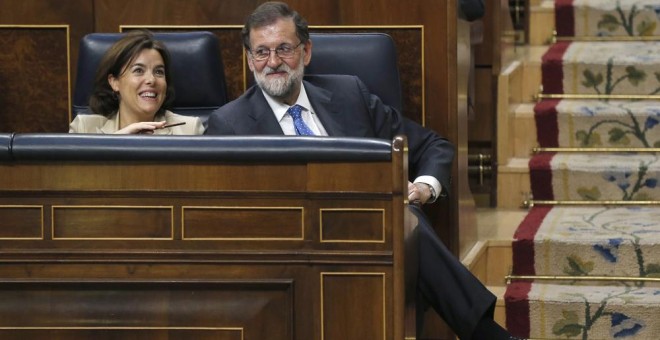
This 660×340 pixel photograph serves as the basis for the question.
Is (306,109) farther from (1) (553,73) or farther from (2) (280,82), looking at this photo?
(1) (553,73)

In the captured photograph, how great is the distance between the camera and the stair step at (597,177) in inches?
169

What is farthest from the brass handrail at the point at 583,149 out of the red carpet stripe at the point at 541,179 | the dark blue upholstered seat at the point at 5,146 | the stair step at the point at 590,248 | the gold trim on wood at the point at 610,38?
the dark blue upholstered seat at the point at 5,146

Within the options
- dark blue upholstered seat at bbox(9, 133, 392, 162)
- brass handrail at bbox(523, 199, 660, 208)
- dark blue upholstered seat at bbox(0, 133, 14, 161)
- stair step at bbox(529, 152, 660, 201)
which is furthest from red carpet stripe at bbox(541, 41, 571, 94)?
dark blue upholstered seat at bbox(0, 133, 14, 161)

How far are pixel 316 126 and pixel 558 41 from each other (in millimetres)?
1849

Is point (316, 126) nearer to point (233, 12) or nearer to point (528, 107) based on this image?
point (233, 12)

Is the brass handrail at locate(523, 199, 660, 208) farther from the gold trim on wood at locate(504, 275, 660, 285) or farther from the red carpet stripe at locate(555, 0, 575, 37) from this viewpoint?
the red carpet stripe at locate(555, 0, 575, 37)

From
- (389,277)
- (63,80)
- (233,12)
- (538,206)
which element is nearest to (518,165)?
(538,206)

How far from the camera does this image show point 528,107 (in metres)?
4.72

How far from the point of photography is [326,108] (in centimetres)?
350

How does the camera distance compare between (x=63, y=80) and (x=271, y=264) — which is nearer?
(x=271, y=264)

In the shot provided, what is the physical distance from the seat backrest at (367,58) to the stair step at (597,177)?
98 cm

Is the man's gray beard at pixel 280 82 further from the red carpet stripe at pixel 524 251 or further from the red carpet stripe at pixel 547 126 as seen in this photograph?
the red carpet stripe at pixel 547 126

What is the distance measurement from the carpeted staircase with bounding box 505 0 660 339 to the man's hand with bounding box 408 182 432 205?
577mm

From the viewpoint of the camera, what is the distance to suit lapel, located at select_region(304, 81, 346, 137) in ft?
11.4
